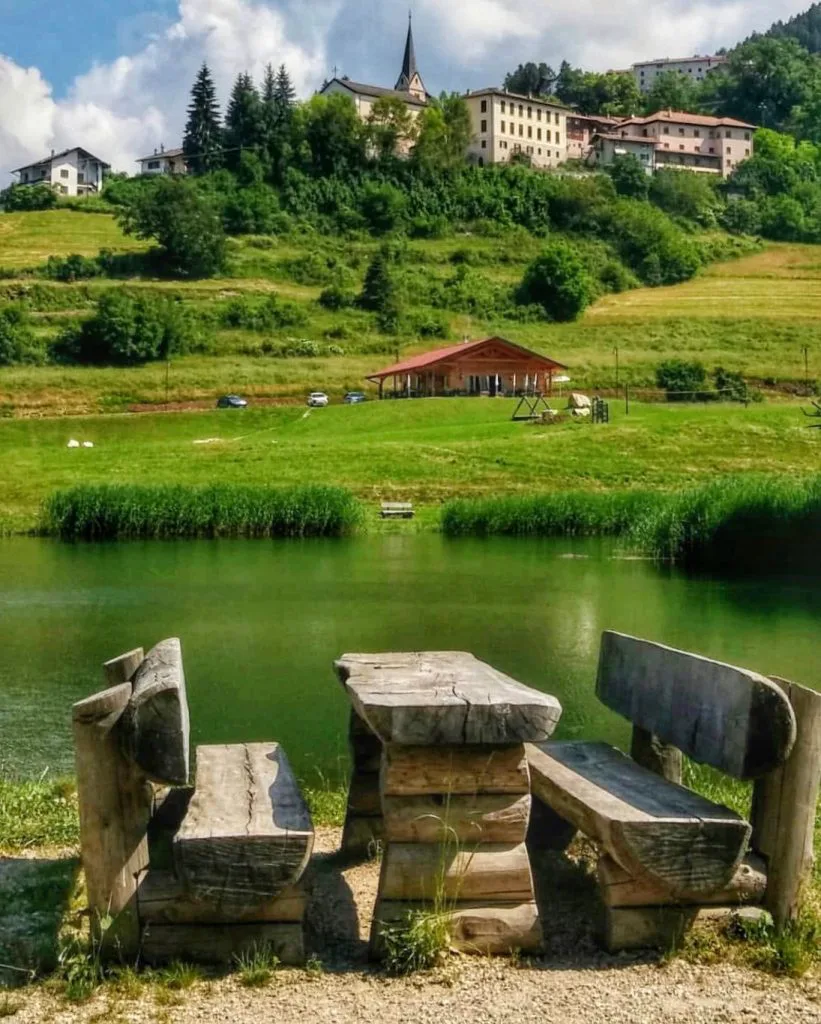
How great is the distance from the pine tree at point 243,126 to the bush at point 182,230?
3455cm

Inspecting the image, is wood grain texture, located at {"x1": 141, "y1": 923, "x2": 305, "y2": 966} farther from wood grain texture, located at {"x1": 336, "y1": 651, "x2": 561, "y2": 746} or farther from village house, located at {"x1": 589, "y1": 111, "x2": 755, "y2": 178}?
village house, located at {"x1": 589, "y1": 111, "x2": 755, "y2": 178}

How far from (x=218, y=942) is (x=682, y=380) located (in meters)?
75.5

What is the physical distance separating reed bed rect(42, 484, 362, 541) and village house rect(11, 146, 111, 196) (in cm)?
12829

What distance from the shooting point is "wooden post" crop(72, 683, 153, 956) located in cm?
591

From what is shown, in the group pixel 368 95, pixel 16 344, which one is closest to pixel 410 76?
pixel 368 95

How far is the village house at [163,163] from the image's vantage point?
162250mm

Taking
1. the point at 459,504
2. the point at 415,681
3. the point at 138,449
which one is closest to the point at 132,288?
the point at 138,449

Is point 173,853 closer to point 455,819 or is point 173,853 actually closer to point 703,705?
point 455,819

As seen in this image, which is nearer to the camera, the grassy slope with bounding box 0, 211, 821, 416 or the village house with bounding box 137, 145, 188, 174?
the grassy slope with bounding box 0, 211, 821, 416

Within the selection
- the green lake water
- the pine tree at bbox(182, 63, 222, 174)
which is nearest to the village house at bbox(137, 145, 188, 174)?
the pine tree at bbox(182, 63, 222, 174)

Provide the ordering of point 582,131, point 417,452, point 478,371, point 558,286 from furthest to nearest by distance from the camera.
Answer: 1. point 582,131
2. point 558,286
3. point 478,371
4. point 417,452

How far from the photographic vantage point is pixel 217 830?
5.79 meters

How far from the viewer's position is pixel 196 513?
4012cm

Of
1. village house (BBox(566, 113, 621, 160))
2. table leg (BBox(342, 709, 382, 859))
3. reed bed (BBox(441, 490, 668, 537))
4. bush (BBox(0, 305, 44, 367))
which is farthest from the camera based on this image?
village house (BBox(566, 113, 621, 160))
